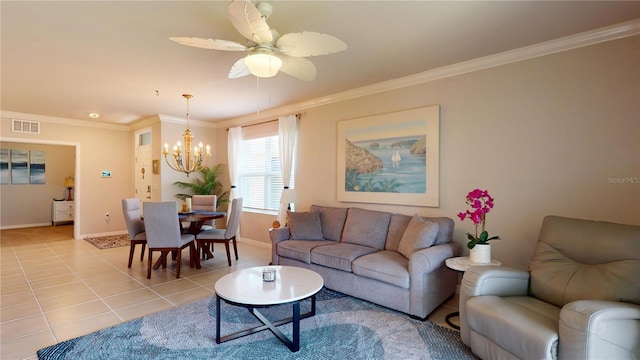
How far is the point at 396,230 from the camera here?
359 cm

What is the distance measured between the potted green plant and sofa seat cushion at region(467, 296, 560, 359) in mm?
5217

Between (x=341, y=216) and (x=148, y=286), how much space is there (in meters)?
2.50

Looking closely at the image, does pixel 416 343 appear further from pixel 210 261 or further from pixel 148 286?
pixel 210 261

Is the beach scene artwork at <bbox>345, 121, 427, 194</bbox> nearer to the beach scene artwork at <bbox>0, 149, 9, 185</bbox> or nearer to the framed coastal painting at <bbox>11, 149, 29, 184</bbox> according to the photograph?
the framed coastal painting at <bbox>11, 149, 29, 184</bbox>

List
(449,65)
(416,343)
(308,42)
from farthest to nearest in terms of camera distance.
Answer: (449,65)
(416,343)
(308,42)

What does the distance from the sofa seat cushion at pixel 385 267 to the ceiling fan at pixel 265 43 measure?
1917mm

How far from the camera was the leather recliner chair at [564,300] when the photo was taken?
1.58 m

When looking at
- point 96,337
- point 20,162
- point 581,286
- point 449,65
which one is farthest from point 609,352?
point 20,162

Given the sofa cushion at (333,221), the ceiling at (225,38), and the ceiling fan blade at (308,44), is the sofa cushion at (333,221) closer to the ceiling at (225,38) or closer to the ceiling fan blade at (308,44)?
the ceiling at (225,38)

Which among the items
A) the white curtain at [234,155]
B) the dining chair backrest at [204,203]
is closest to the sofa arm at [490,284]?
the dining chair backrest at [204,203]

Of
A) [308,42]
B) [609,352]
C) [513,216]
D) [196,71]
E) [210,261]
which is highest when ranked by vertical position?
[196,71]

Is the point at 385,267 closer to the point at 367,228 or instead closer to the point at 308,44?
the point at 367,228

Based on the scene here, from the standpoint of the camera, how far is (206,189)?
6.34 meters

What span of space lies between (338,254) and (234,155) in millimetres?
3680
